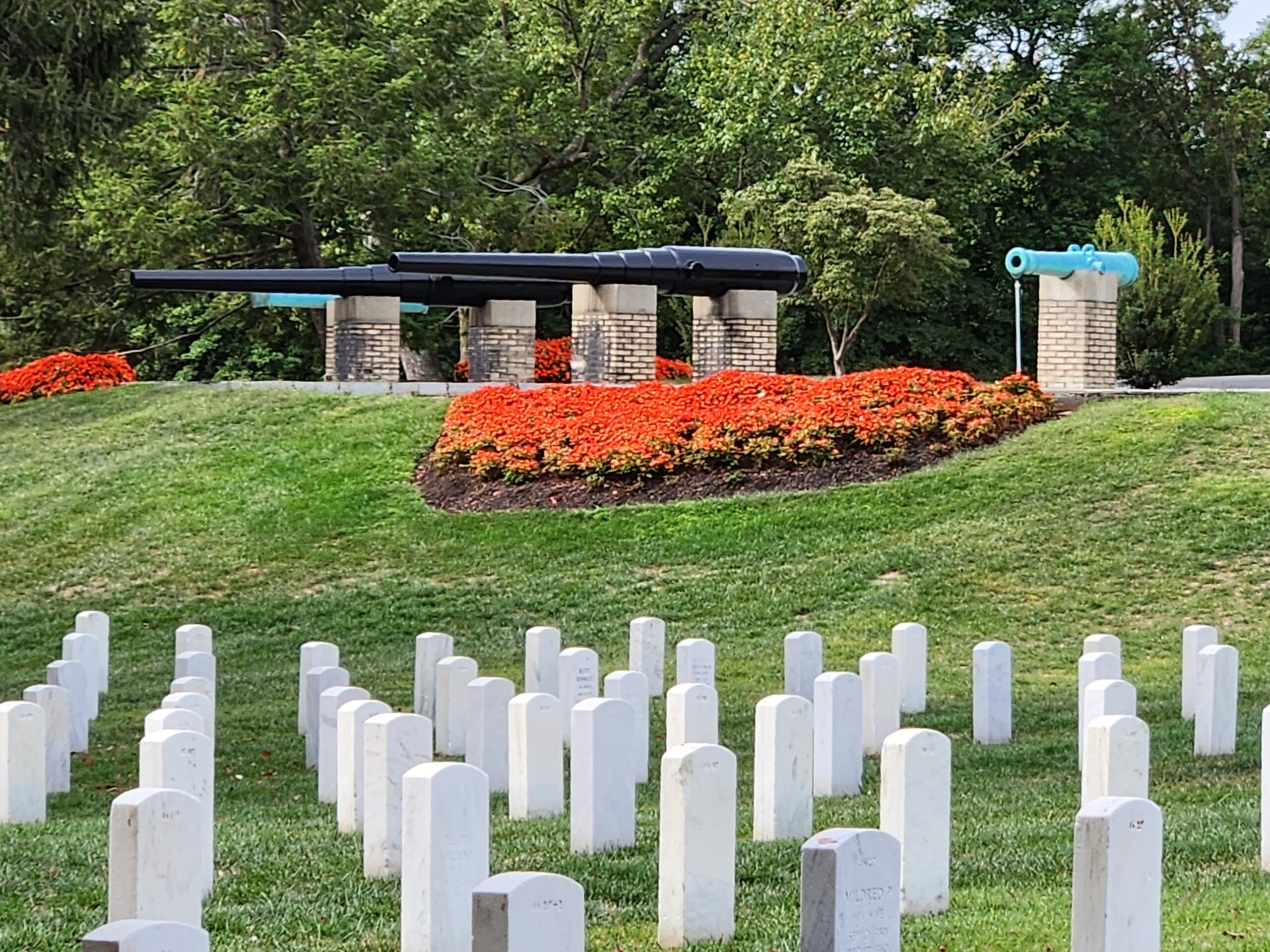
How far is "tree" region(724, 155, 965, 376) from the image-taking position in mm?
29938

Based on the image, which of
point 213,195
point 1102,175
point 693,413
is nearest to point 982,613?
point 693,413

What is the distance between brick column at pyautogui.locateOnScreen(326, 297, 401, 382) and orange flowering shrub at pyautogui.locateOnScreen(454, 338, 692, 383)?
157 inches

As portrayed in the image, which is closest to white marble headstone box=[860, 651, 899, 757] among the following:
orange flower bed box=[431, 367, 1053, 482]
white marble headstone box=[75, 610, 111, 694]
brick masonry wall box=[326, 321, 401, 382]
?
white marble headstone box=[75, 610, 111, 694]

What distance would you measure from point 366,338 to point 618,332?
3.51 meters

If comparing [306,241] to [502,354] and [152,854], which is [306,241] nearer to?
[502,354]

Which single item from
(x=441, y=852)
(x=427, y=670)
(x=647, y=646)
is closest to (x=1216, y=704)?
(x=647, y=646)

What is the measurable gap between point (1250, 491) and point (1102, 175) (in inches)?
1174

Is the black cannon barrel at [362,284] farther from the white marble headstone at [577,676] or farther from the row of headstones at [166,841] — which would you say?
the row of headstones at [166,841]

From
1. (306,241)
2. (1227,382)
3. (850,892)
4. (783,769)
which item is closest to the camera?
(850,892)

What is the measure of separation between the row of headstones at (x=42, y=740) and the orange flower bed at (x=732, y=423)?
867 centimetres

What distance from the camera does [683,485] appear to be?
61.1 feet

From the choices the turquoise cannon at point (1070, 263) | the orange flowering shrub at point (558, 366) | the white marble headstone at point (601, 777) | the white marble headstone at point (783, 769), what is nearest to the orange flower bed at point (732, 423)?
the turquoise cannon at point (1070, 263)

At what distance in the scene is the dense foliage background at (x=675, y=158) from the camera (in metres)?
29.5

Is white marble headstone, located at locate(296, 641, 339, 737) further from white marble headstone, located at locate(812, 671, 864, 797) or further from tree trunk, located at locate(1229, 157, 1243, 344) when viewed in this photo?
tree trunk, located at locate(1229, 157, 1243, 344)
